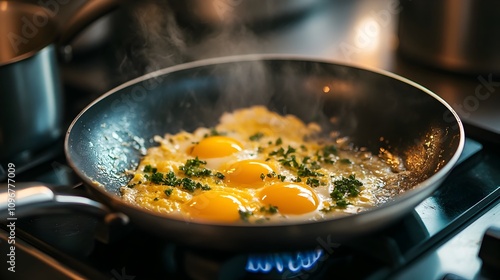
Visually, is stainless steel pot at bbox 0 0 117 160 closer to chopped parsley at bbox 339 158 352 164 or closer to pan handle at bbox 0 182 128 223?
pan handle at bbox 0 182 128 223

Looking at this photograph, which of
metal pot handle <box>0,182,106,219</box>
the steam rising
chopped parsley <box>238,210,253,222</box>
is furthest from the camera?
the steam rising

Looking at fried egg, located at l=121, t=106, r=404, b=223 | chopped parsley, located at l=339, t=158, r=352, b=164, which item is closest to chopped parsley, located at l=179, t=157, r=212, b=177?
fried egg, located at l=121, t=106, r=404, b=223

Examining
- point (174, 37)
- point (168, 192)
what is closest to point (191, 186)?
point (168, 192)

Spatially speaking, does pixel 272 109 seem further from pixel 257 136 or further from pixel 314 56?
pixel 314 56

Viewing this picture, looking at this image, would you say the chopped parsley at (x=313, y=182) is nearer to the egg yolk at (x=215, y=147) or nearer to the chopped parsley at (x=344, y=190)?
the chopped parsley at (x=344, y=190)

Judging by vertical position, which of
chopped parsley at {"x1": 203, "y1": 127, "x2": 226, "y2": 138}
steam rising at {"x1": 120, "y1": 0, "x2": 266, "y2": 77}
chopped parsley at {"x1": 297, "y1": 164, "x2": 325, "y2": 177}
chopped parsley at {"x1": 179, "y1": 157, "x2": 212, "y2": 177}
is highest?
steam rising at {"x1": 120, "y1": 0, "x2": 266, "y2": 77}

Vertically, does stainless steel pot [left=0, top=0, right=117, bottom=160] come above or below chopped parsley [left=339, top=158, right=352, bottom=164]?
below

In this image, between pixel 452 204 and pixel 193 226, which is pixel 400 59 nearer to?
pixel 452 204

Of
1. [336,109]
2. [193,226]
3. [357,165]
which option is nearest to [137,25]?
[336,109]
